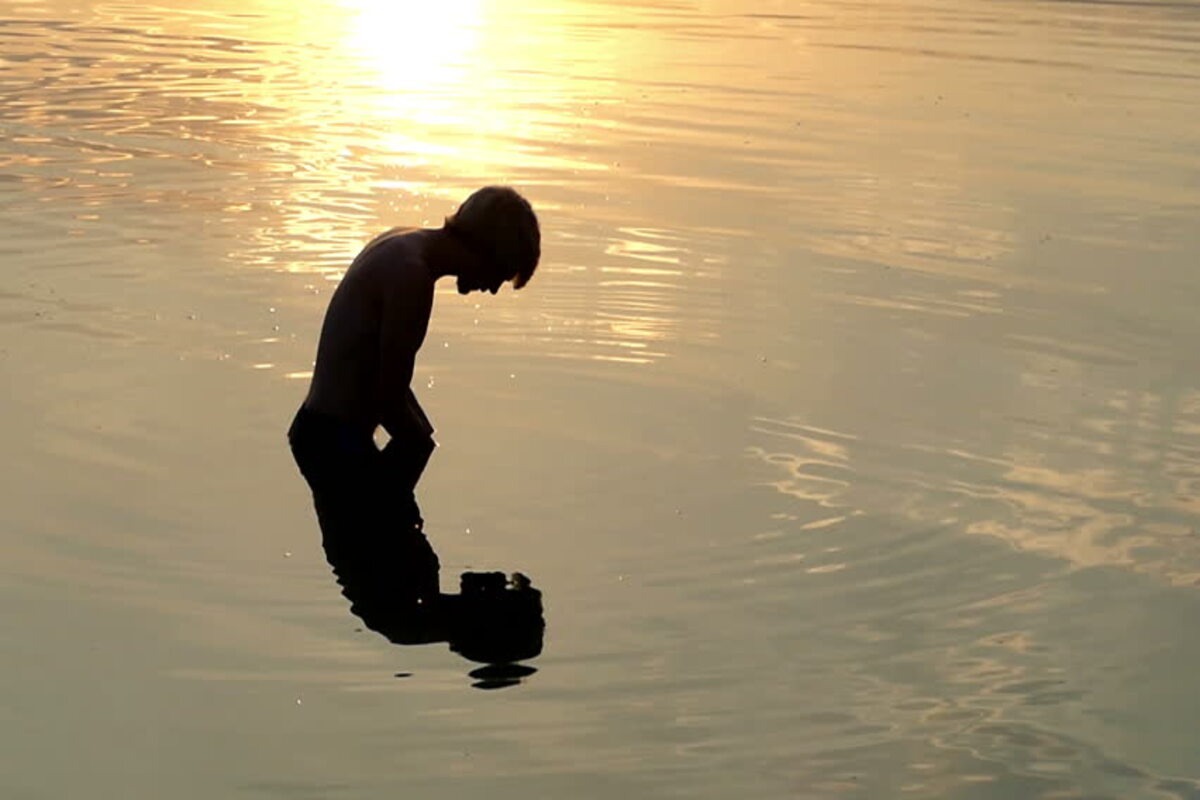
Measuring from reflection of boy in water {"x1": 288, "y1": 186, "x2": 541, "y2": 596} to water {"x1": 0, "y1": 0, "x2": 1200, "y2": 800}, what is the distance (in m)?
0.18

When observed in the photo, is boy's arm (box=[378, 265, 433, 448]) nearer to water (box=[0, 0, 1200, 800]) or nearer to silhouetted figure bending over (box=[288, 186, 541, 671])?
silhouetted figure bending over (box=[288, 186, 541, 671])

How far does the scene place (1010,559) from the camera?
25.0 ft

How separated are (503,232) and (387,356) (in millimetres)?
757

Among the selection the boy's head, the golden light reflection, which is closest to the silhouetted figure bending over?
the boy's head

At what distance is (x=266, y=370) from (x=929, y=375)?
3.17 metres

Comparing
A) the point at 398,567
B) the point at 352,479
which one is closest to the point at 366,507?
the point at 352,479

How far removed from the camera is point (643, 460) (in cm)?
860

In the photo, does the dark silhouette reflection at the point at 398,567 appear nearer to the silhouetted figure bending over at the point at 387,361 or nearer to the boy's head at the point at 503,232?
the silhouetted figure bending over at the point at 387,361

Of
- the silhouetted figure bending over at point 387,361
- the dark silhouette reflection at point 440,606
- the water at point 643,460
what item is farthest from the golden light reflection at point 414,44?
the dark silhouette reflection at point 440,606

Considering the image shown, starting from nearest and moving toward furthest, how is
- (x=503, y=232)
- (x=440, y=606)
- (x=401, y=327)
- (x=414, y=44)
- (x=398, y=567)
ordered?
(x=440, y=606), (x=398, y=567), (x=503, y=232), (x=401, y=327), (x=414, y=44)

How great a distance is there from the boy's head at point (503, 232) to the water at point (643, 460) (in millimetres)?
885

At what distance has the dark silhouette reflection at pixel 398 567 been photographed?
6.62m

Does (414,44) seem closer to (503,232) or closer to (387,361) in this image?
(387,361)

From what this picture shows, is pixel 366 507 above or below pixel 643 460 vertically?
below
